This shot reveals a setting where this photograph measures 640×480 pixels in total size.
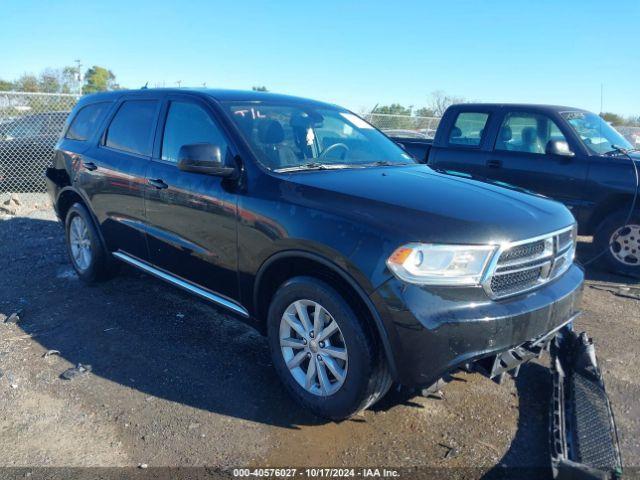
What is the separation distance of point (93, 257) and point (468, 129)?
4.90 m

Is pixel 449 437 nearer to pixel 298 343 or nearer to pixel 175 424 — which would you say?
pixel 298 343

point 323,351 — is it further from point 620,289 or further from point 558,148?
point 558,148

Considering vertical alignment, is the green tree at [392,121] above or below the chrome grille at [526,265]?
above

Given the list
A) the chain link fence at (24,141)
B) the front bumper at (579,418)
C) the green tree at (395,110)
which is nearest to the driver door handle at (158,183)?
the front bumper at (579,418)

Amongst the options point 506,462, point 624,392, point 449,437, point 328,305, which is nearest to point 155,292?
point 328,305

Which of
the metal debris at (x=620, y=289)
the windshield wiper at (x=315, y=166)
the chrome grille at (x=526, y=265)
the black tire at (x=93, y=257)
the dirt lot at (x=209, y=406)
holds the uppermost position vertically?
the windshield wiper at (x=315, y=166)

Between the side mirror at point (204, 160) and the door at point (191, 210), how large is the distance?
0.34 ft

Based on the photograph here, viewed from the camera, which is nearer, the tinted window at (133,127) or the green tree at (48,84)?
the tinted window at (133,127)

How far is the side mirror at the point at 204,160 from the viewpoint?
10.9ft

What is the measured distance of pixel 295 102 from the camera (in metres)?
4.27

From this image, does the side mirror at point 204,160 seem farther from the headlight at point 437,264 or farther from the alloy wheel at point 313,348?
the headlight at point 437,264

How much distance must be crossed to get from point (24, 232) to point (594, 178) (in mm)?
7539

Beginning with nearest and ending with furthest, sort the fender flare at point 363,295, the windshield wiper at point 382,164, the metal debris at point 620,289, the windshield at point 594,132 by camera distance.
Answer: the fender flare at point 363,295 < the windshield wiper at point 382,164 < the metal debris at point 620,289 < the windshield at point 594,132

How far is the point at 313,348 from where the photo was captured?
3053 millimetres
